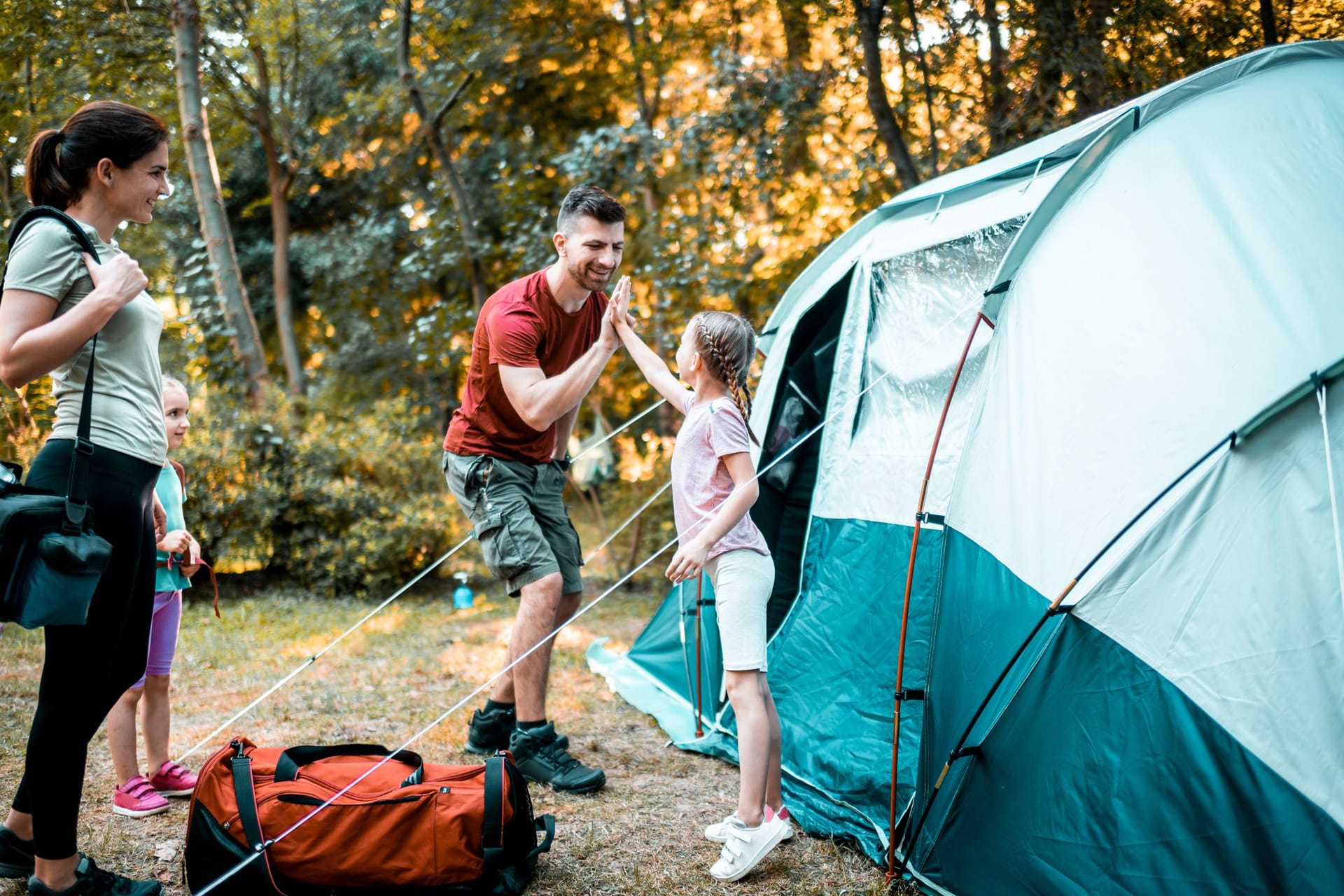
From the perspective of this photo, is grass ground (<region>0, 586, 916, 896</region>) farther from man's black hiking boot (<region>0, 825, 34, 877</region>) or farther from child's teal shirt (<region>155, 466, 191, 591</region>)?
child's teal shirt (<region>155, 466, 191, 591</region>)

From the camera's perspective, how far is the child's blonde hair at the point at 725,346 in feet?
8.86

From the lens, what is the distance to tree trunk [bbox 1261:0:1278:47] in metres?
4.32

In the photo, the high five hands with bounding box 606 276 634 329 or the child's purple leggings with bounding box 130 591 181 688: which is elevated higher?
the high five hands with bounding box 606 276 634 329

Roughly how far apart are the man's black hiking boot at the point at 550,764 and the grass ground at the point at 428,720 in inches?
1.8

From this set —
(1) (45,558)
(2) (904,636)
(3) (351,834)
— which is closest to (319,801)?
(3) (351,834)

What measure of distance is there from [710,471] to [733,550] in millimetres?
222

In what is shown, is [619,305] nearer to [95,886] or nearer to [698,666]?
[698,666]

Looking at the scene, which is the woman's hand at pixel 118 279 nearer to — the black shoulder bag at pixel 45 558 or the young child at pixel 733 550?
the black shoulder bag at pixel 45 558

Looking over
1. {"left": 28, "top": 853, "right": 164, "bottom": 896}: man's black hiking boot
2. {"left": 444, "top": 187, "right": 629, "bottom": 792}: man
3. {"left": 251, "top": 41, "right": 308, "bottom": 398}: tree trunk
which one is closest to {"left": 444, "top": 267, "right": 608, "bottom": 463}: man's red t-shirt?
{"left": 444, "top": 187, "right": 629, "bottom": 792}: man

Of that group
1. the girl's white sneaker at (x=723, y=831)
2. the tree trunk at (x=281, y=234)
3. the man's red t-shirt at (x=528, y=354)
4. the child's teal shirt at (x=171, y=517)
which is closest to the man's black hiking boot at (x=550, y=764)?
the girl's white sneaker at (x=723, y=831)

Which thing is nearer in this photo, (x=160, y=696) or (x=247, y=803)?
(x=247, y=803)

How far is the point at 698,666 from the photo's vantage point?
3.62 metres

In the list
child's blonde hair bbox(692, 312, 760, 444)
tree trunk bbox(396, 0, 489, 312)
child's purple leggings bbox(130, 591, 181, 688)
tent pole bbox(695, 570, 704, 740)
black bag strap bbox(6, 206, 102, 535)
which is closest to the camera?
black bag strap bbox(6, 206, 102, 535)

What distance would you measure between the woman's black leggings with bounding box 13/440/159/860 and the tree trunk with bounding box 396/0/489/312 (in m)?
6.40
